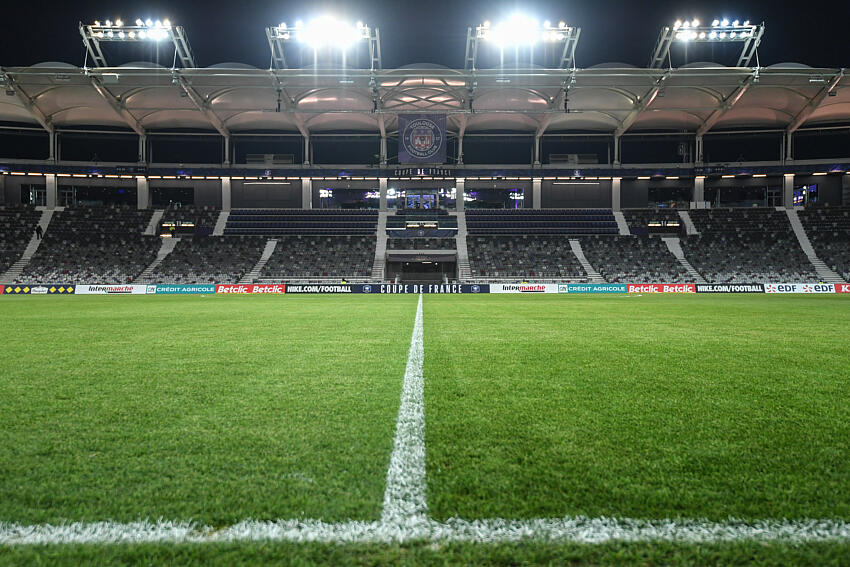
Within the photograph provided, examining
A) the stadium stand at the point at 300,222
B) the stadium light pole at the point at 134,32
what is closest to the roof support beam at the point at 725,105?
the stadium stand at the point at 300,222

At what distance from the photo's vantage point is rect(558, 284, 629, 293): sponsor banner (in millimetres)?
32406

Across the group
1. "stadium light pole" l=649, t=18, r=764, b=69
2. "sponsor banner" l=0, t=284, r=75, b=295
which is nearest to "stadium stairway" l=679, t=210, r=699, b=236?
"stadium light pole" l=649, t=18, r=764, b=69

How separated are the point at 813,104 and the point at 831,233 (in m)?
11.7

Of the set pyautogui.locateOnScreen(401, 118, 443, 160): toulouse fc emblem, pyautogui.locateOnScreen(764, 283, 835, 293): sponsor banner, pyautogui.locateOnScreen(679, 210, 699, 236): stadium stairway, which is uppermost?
pyautogui.locateOnScreen(401, 118, 443, 160): toulouse fc emblem

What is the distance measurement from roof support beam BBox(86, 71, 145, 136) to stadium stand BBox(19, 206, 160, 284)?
781 centimetres

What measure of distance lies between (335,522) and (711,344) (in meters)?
6.73

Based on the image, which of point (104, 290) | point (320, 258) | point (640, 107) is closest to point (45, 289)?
point (104, 290)

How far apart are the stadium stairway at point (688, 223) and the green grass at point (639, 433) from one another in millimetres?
43363

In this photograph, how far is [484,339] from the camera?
7434 millimetres

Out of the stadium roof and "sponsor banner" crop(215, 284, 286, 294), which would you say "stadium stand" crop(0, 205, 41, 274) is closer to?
the stadium roof

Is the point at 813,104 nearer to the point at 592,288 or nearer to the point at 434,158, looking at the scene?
the point at 592,288

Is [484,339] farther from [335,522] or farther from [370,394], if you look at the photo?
[335,522]

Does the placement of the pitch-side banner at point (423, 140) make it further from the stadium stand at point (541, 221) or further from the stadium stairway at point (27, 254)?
the stadium stairway at point (27, 254)

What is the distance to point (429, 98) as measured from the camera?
38.1 meters
